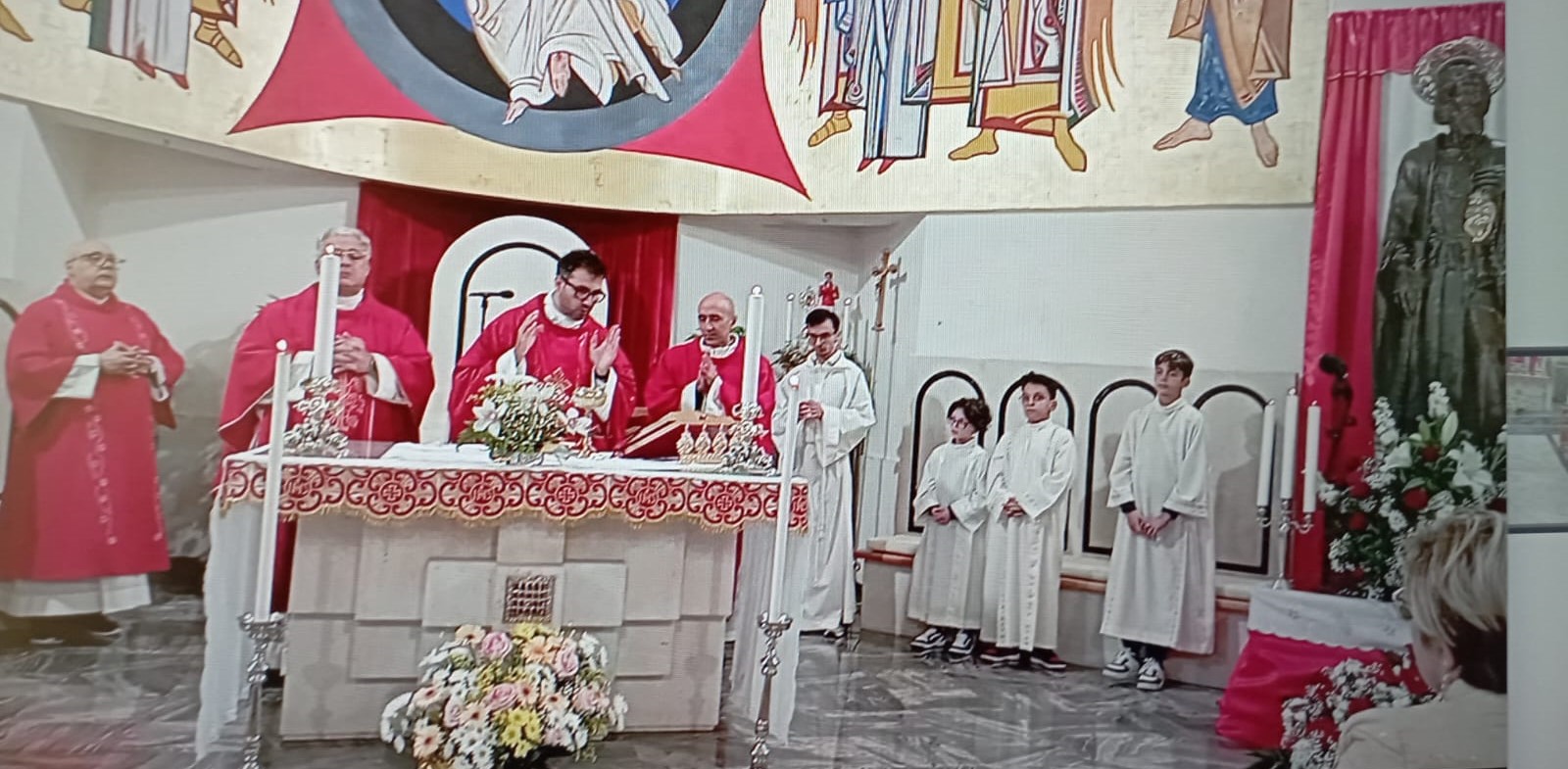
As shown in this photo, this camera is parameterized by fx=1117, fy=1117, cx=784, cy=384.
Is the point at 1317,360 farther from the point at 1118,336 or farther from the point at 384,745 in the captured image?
the point at 384,745

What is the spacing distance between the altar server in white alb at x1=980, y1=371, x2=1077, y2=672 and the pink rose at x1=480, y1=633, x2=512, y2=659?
5.53 ft

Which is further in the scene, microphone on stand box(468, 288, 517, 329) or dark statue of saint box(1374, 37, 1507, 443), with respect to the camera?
microphone on stand box(468, 288, 517, 329)

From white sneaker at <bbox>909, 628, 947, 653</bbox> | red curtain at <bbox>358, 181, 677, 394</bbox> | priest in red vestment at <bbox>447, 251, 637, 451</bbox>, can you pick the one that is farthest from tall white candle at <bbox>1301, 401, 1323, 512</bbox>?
priest in red vestment at <bbox>447, 251, 637, 451</bbox>

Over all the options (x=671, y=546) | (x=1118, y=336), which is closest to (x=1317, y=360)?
(x=1118, y=336)

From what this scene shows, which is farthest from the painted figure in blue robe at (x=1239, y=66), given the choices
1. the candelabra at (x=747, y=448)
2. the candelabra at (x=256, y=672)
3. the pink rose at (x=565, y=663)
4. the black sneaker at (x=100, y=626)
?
the black sneaker at (x=100, y=626)

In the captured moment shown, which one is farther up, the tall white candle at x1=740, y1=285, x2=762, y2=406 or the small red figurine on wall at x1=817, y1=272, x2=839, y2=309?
the small red figurine on wall at x1=817, y1=272, x2=839, y2=309

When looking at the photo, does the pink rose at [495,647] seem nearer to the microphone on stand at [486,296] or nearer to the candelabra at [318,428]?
the candelabra at [318,428]

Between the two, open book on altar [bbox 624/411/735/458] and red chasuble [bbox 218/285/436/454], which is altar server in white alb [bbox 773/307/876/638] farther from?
red chasuble [bbox 218/285/436/454]

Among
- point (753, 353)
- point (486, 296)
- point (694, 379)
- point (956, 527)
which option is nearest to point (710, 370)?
point (694, 379)

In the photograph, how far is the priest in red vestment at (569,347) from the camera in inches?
161

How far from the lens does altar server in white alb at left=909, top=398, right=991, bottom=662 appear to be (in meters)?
4.05

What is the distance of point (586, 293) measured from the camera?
4168 mm

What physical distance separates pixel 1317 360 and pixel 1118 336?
677mm

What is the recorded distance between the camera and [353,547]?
12.4ft
